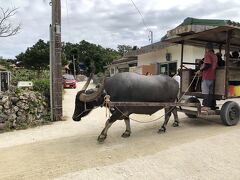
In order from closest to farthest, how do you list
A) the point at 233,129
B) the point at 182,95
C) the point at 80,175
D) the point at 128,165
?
the point at 80,175 < the point at 128,165 < the point at 233,129 < the point at 182,95

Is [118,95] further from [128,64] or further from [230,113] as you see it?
[128,64]

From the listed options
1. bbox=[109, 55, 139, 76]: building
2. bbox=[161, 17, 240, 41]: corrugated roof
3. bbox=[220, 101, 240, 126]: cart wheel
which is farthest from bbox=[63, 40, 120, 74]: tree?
bbox=[220, 101, 240, 126]: cart wheel

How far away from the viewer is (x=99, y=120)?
9.09 m

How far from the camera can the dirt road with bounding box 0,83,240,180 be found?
14.8 feet

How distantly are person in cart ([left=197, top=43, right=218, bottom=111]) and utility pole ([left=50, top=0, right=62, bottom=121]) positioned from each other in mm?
4266

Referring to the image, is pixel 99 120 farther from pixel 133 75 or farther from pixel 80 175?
pixel 80 175

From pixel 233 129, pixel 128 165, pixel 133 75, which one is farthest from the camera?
pixel 233 129

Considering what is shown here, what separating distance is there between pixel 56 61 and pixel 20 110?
1889 millimetres

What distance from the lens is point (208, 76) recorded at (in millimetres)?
7676

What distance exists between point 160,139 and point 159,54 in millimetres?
12257

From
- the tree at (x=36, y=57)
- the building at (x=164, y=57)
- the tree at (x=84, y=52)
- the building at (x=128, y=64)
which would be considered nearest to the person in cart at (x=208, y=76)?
the building at (x=164, y=57)

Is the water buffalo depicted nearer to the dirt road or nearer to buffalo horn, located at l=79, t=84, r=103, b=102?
buffalo horn, located at l=79, t=84, r=103, b=102

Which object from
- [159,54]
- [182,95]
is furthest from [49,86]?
[159,54]

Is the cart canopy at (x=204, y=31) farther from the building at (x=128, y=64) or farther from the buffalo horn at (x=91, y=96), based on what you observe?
the building at (x=128, y=64)
